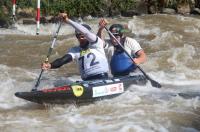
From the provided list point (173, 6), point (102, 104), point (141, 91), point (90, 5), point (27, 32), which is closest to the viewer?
point (102, 104)

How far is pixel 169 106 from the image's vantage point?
748 cm

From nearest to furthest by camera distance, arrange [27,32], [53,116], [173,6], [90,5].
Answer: [53,116] < [27,32] < [90,5] < [173,6]

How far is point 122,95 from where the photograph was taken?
313 inches

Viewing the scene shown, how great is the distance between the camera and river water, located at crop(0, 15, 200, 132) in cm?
670

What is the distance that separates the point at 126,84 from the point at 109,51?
710mm

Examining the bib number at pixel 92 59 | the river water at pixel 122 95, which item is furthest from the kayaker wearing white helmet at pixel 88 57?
the river water at pixel 122 95

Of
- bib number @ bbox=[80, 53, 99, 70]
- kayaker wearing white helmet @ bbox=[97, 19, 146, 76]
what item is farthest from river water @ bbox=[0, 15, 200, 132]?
bib number @ bbox=[80, 53, 99, 70]

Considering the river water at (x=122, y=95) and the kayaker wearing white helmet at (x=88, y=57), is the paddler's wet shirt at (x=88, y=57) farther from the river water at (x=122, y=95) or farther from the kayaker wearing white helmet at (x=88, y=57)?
the river water at (x=122, y=95)

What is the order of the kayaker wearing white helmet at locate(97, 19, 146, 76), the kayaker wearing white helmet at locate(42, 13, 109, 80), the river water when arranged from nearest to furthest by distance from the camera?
the river water, the kayaker wearing white helmet at locate(42, 13, 109, 80), the kayaker wearing white helmet at locate(97, 19, 146, 76)

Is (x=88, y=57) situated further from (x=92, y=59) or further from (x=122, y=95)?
(x=122, y=95)

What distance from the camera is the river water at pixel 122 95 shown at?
22.0 feet

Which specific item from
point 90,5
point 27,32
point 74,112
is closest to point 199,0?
point 90,5

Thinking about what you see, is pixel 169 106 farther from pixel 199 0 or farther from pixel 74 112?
pixel 199 0

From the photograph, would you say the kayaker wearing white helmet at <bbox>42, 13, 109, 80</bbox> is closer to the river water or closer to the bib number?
the bib number
